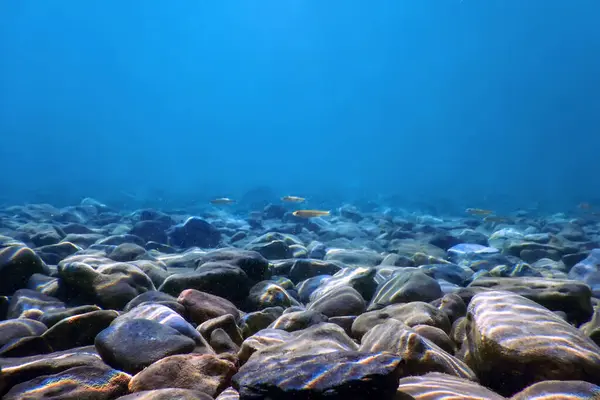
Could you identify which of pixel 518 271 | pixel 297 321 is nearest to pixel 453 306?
pixel 297 321

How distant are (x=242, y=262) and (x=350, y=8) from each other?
130849 millimetres

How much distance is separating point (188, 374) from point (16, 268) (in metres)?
4.04

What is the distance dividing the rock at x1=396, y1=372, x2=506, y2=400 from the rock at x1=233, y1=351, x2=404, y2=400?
0.73 ft

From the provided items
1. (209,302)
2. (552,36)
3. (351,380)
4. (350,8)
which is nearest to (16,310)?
(209,302)

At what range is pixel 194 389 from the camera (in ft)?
6.99

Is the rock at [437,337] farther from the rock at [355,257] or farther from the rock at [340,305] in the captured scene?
the rock at [355,257]

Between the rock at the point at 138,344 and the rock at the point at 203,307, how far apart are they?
0.84m

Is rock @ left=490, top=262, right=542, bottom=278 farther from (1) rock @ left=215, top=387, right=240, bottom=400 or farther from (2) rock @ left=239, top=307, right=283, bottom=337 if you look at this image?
(1) rock @ left=215, top=387, right=240, bottom=400

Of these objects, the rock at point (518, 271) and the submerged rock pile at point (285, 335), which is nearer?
the submerged rock pile at point (285, 335)

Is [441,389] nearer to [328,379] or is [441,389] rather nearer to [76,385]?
[328,379]

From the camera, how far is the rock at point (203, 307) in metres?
3.61

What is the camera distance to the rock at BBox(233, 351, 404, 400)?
1673mm

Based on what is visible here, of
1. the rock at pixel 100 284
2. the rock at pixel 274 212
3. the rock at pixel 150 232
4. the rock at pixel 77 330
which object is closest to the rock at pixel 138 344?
the rock at pixel 77 330

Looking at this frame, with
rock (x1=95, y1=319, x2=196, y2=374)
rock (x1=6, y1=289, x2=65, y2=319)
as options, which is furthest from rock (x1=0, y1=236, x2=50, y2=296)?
rock (x1=95, y1=319, x2=196, y2=374)
